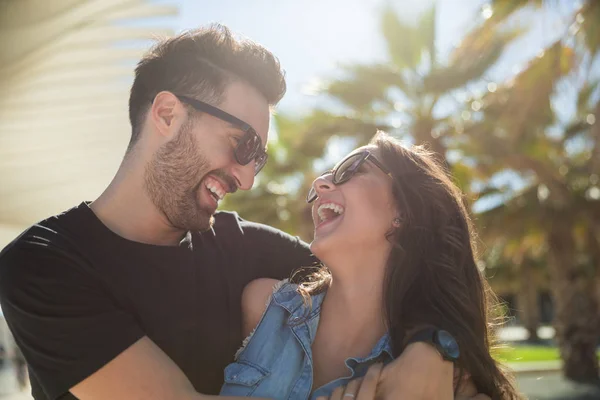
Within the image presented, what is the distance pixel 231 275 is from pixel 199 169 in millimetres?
445

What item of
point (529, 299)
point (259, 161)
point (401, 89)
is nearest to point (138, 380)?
point (259, 161)

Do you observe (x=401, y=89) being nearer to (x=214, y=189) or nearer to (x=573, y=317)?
(x=573, y=317)

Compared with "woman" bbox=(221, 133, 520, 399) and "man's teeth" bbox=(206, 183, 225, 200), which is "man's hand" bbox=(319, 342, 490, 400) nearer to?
"woman" bbox=(221, 133, 520, 399)

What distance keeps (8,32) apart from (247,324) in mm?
3489

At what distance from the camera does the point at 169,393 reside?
2.09 metres

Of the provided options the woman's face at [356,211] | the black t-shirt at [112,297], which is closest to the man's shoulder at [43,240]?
the black t-shirt at [112,297]

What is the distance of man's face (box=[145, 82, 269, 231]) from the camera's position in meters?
2.65

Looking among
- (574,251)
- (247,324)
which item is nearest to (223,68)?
(247,324)

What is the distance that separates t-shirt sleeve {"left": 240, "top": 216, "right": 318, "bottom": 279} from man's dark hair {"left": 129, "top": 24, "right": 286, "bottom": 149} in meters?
0.60

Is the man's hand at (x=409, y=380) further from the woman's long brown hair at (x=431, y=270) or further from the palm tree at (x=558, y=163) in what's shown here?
the palm tree at (x=558, y=163)

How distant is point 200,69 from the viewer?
283cm

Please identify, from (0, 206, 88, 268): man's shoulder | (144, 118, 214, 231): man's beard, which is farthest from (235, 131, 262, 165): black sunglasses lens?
(0, 206, 88, 268): man's shoulder

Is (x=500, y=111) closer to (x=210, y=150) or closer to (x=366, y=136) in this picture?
(x=366, y=136)

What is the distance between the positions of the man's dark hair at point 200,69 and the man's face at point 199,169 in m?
0.08
